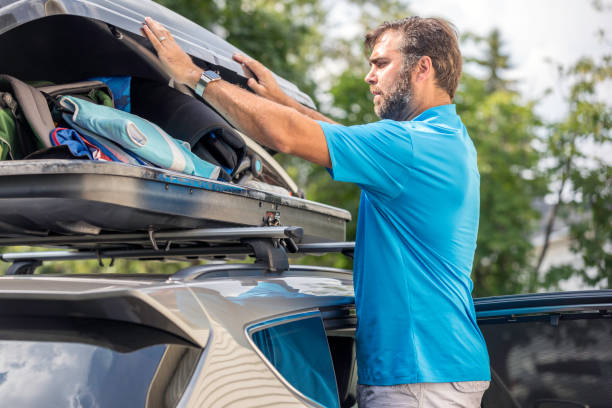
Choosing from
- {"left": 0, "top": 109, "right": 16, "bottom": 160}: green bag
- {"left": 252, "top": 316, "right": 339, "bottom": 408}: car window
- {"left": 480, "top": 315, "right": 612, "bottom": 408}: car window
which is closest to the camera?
{"left": 252, "top": 316, "right": 339, "bottom": 408}: car window

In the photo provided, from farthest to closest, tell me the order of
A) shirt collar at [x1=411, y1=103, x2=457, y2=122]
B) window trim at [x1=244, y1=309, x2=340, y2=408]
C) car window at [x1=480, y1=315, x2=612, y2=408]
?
car window at [x1=480, y1=315, x2=612, y2=408] → shirt collar at [x1=411, y1=103, x2=457, y2=122] → window trim at [x1=244, y1=309, x2=340, y2=408]

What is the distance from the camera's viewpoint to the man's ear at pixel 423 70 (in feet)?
8.10

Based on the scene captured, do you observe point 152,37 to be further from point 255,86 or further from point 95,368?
point 95,368

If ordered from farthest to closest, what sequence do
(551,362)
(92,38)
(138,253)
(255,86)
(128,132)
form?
(551,362)
(138,253)
(255,86)
(92,38)
(128,132)

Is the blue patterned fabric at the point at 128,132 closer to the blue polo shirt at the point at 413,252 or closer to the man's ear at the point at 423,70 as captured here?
the blue polo shirt at the point at 413,252

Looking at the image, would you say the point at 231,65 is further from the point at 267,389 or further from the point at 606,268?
the point at 606,268

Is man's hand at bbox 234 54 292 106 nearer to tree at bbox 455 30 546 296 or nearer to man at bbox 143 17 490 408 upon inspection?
man at bbox 143 17 490 408

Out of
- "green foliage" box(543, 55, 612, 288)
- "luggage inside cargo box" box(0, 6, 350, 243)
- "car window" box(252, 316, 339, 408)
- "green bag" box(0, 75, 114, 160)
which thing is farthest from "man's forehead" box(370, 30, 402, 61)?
"green foliage" box(543, 55, 612, 288)

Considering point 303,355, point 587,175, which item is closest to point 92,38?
point 303,355

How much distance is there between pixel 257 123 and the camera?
206cm

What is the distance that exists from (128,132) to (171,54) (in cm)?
34

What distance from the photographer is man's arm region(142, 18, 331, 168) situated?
204 cm

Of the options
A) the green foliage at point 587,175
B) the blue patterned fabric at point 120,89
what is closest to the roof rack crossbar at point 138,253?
the blue patterned fabric at point 120,89

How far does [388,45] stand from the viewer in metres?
2.54
